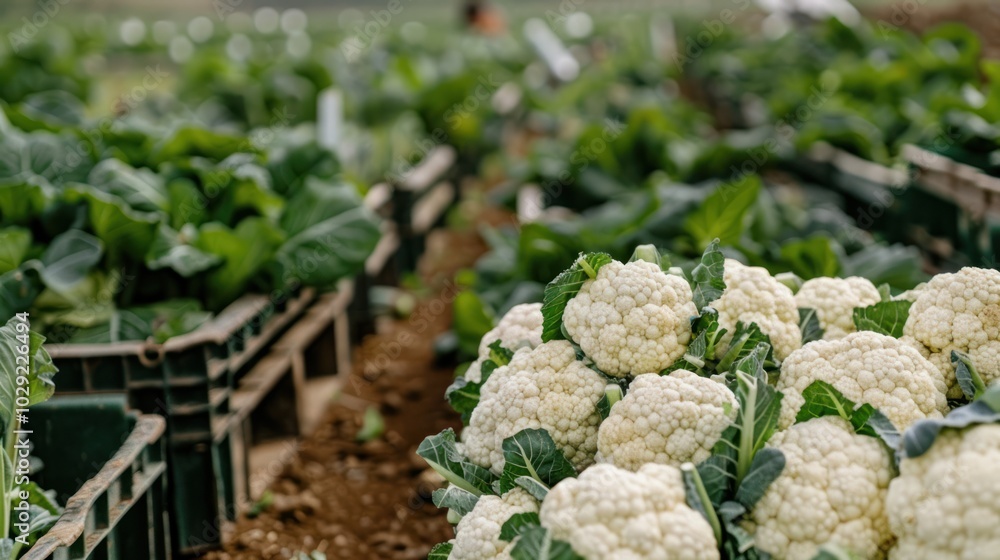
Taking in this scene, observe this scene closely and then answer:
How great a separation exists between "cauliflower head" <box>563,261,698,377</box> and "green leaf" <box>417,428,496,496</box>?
0.38 meters

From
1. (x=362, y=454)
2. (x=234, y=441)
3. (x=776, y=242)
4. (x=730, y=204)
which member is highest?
(x=730, y=204)

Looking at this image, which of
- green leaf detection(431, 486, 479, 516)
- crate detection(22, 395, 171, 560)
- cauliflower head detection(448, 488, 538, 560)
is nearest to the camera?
cauliflower head detection(448, 488, 538, 560)

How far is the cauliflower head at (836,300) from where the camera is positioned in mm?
2436

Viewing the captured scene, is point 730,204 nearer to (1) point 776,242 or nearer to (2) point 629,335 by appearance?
(1) point 776,242

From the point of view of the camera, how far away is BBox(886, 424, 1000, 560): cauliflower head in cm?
157

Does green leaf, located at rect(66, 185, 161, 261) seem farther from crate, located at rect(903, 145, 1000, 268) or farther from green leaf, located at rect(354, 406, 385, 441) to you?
crate, located at rect(903, 145, 1000, 268)

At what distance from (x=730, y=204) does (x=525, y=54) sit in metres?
10.6

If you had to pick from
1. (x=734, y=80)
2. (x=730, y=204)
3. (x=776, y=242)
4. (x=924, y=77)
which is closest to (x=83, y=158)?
(x=730, y=204)

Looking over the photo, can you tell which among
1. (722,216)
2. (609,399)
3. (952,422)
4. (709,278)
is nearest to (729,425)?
(609,399)

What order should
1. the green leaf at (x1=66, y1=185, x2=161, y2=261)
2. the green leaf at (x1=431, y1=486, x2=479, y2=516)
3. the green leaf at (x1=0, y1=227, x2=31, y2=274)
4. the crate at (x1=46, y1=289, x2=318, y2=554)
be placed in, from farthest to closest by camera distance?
the green leaf at (x1=66, y1=185, x2=161, y2=261) < the green leaf at (x1=0, y1=227, x2=31, y2=274) < the crate at (x1=46, y1=289, x2=318, y2=554) < the green leaf at (x1=431, y1=486, x2=479, y2=516)

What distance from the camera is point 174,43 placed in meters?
12.3

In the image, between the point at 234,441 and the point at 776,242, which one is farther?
the point at 776,242

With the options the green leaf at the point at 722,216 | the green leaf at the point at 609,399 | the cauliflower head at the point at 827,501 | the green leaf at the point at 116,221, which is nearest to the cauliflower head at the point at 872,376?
the cauliflower head at the point at 827,501

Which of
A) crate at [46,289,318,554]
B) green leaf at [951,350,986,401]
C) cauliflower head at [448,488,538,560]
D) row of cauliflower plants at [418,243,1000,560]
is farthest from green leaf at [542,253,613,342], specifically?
crate at [46,289,318,554]
